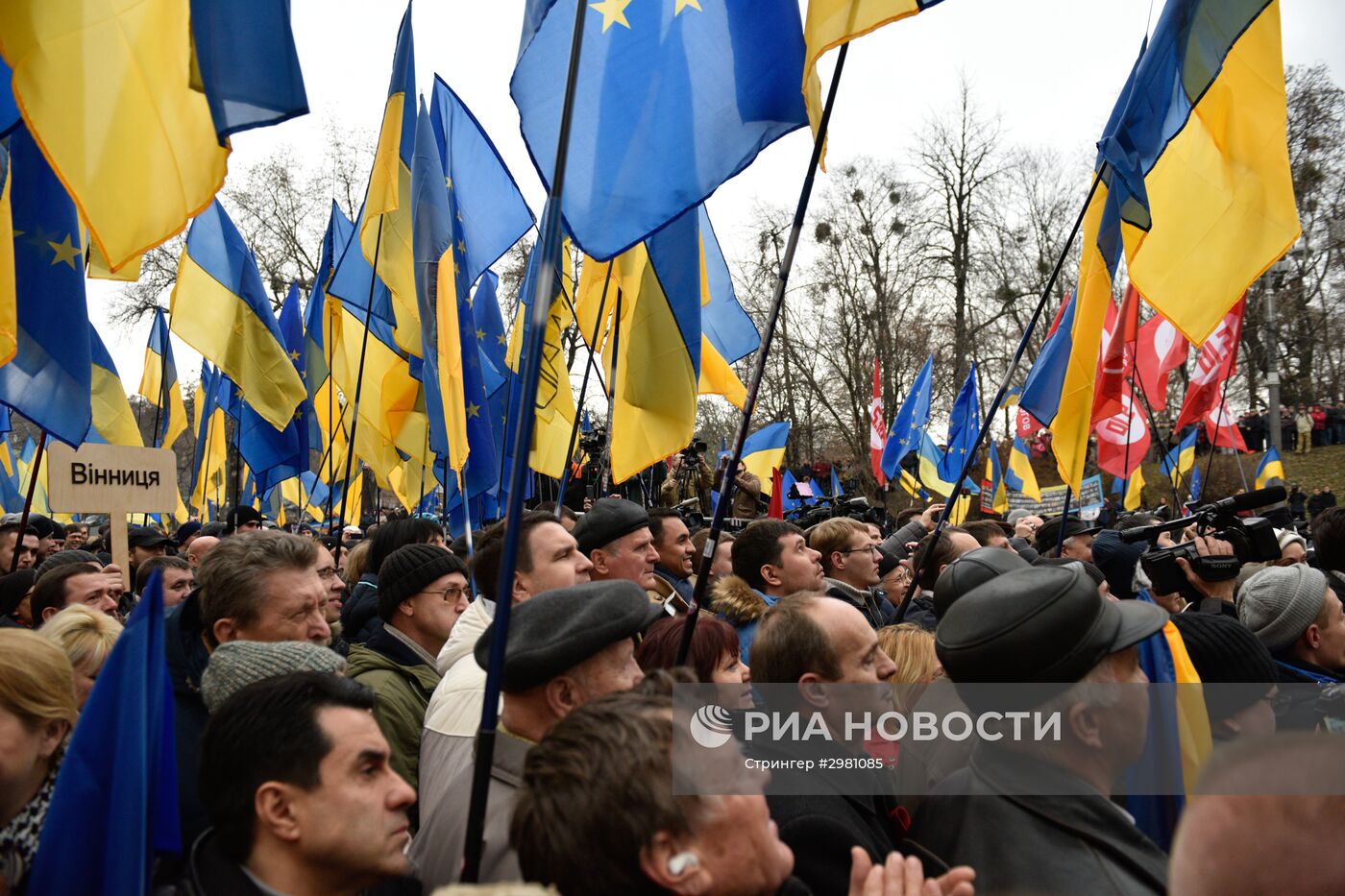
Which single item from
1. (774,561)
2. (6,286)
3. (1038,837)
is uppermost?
(6,286)

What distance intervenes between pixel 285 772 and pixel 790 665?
48.9 inches

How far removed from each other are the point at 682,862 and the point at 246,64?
2837 millimetres

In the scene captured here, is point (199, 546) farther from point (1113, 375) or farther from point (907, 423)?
point (907, 423)

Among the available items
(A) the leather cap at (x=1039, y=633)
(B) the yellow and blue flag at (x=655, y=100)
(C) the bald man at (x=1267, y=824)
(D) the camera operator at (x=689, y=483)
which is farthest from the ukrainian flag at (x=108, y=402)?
(C) the bald man at (x=1267, y=824)

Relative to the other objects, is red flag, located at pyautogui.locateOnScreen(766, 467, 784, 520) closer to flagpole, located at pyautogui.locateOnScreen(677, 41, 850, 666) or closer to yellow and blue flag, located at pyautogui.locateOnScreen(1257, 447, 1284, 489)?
flagpole, located at pyautogui.locateOnScreen(677, 41, 850, 666)

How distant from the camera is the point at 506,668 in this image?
242 centimetres

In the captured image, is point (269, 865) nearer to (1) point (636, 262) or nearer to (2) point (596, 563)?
(2) point (596, 563)

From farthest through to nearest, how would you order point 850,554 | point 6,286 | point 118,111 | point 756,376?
point 850,554 → point 6,286 → point 118,111 → point 756,376

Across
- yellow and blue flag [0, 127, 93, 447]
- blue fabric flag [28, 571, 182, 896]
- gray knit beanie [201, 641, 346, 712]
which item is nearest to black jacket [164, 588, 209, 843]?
gray knit beanie [201, 641, 346, 712]

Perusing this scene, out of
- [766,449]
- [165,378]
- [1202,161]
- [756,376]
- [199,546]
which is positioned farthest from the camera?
[766,449]

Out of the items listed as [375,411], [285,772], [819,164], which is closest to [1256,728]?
[819,164]

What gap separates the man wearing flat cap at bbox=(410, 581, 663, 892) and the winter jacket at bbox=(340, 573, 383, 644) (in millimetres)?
2381

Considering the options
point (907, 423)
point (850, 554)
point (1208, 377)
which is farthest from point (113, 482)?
point (907, 423)

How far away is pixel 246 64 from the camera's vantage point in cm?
329
